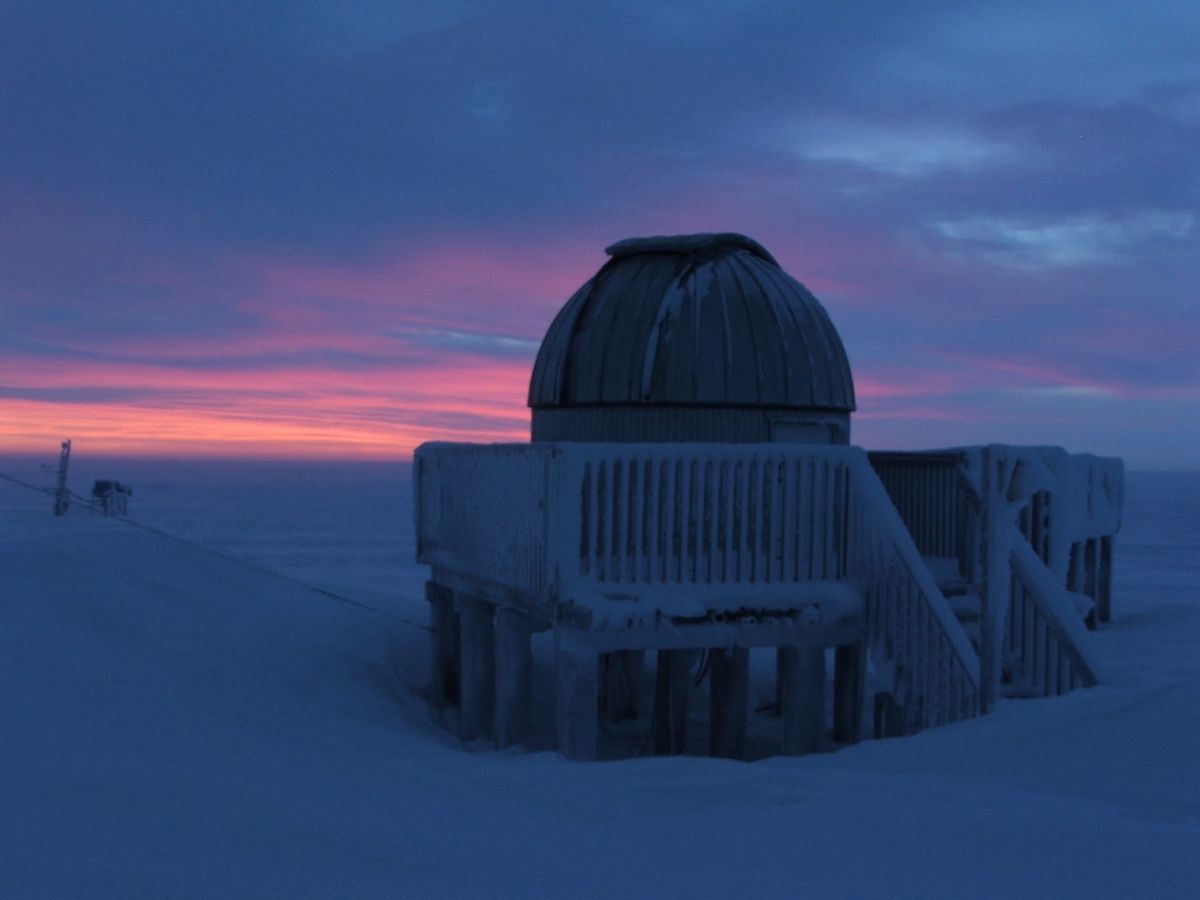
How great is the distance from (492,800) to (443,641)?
10.3m

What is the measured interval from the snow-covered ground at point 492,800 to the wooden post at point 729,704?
10.8 feet

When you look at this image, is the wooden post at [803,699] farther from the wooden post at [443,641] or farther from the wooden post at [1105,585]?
the wooden post at [1105,585]

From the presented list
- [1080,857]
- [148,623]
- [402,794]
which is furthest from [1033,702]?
[148,623]

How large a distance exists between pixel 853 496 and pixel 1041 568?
6.60 feet

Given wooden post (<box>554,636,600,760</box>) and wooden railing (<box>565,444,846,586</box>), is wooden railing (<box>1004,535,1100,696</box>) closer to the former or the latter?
wooden railing (<box>565,444,846,586</box>)

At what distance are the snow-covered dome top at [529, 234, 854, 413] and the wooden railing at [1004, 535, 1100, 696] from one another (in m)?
4.28

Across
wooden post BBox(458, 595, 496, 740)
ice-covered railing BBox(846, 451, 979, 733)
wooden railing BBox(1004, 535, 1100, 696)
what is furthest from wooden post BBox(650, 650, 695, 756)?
wooden railing BBox(1004, 535, 1100, 696)

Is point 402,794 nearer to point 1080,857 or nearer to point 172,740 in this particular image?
point 172,740

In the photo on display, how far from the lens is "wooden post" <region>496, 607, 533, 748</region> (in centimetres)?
1334

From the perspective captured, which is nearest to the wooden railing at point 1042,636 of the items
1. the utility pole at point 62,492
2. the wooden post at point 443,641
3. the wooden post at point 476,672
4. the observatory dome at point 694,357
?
the observatory dome at point 694,357


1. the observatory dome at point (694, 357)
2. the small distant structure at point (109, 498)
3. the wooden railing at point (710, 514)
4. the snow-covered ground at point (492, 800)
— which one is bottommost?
the snow-covered ground at point (492, 800)

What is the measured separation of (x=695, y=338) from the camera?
572 inches

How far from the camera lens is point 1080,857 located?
535 cm

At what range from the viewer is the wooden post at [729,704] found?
1332cm
